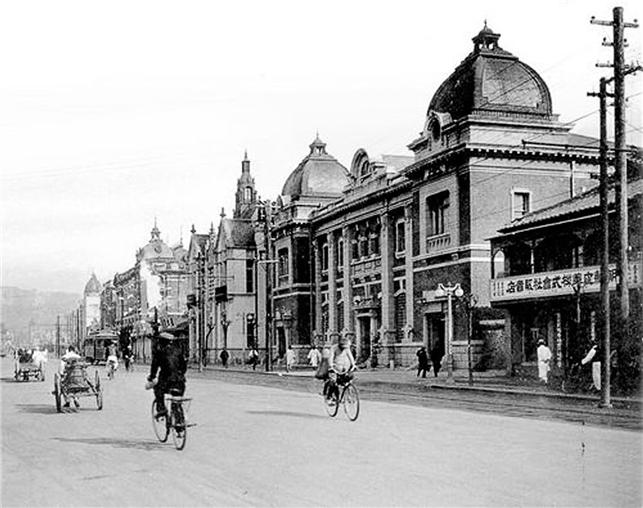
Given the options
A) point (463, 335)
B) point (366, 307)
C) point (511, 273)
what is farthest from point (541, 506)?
point (366, 307)

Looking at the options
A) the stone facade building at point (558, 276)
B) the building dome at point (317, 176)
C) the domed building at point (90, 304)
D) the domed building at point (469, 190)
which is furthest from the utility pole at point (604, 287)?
Result: the domed building at point (90, 304)

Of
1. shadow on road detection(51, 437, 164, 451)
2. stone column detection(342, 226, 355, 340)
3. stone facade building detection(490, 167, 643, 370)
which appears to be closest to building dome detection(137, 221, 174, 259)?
stone column detection(342, 226, 355, 340)

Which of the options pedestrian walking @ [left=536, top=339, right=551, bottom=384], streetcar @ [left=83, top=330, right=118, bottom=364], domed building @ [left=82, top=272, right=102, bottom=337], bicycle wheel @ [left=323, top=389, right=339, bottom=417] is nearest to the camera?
bicycle wheel @ [left=323, top=389, right=339, bottom=417]

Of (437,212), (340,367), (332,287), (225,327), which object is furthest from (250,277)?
(340,367)

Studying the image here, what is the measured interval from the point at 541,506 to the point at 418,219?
37.3 metres

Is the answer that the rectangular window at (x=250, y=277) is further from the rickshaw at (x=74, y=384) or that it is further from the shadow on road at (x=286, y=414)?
the shadow on road at (x=286, y=414)

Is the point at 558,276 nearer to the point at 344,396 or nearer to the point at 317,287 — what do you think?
the point at 344,396

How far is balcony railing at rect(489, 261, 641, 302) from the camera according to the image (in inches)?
1076

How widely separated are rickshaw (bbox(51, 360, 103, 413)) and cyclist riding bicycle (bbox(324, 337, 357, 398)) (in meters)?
5.35

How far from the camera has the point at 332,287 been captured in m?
58.3

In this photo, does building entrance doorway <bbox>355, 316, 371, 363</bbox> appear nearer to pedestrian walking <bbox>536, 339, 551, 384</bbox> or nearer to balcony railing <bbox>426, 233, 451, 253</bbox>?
balcony railing <bbox>426, 233, 451, 253</bbox>

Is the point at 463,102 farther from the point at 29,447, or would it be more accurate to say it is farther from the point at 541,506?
the point at 541,506

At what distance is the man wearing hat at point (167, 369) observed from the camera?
13.3 metres

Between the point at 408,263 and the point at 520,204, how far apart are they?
776cm
